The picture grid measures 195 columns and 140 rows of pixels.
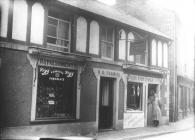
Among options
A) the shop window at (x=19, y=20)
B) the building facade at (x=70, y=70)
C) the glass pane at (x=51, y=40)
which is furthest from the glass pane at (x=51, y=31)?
the shop window at (x=19, y=20)

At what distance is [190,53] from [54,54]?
63.5ft

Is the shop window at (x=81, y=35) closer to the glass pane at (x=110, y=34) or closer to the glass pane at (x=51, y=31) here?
the glass pane at (x=51, y=31)

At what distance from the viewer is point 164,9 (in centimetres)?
2250

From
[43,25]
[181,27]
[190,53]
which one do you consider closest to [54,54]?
[43,25]

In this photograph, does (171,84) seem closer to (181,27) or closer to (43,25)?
(181,27)

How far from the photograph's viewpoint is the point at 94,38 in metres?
13.9

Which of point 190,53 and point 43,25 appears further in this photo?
point 190,53

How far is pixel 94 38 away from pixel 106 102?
3.31 meters

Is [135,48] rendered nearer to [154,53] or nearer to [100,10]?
[100,10]

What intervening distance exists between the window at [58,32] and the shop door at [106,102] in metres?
3.12

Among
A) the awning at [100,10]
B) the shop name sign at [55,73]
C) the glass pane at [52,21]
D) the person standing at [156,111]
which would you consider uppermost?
the awning at [100,10]

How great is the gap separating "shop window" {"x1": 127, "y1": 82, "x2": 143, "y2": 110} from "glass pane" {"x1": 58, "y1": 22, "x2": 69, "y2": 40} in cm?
506

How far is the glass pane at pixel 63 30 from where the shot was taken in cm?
1266

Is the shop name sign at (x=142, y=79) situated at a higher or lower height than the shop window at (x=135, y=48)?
lower
